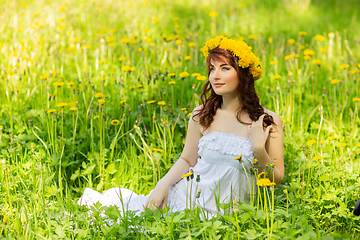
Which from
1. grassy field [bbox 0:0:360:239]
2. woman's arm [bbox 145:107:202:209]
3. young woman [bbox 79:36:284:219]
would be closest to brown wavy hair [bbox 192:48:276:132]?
young woman [bbox 79:36:284:219]

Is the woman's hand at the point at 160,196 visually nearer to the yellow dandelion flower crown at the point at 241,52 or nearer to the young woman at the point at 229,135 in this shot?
the young woman at the point at 229,135

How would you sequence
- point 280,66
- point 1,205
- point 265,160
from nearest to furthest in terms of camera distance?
point 265,160 → point 1,205 → point 280,66

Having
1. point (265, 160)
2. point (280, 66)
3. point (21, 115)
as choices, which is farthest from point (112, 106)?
point (280, 66)

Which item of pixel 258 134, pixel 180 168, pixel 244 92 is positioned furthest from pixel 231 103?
pixel 180 168

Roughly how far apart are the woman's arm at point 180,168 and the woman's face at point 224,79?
0.33m

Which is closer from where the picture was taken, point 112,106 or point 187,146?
point 187,146

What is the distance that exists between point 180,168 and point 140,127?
0.93 m

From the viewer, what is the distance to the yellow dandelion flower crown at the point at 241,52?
211cm

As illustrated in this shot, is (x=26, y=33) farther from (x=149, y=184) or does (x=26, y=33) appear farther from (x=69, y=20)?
(x=149, y=184)

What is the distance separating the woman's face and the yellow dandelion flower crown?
8 cm

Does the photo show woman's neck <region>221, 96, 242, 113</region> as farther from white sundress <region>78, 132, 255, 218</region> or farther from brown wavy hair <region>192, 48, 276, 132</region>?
white sundress <region>78, 132, 255, 218</region>

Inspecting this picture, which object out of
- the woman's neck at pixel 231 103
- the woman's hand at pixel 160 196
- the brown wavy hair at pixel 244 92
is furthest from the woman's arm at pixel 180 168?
the woman's neck at pixel 231 103

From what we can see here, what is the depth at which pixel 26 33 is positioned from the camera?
16.6 feet

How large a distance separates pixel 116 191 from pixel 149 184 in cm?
36
